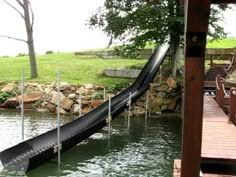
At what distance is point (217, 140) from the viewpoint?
721cm

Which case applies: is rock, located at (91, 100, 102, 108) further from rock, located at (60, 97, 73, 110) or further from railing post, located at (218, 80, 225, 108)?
railing post, located at (218, 80, 225, 108)

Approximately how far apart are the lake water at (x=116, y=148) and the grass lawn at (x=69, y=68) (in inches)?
137

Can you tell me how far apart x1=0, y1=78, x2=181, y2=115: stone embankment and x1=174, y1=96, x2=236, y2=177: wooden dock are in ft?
17.5

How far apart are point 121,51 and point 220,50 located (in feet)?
24.1

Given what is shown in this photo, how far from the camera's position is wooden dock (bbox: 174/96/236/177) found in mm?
5797

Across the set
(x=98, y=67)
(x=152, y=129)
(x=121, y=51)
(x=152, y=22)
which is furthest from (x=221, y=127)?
(x=98, y=67)

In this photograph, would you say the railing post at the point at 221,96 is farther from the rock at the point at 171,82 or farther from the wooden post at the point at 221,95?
the rock at the point at 171,82

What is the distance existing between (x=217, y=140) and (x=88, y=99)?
33.2ft

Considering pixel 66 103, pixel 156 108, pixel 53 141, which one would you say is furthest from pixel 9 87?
pixel 53 141

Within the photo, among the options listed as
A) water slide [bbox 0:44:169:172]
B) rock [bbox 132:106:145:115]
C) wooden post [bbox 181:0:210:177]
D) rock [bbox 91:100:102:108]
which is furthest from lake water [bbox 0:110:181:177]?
wooden post [bbox 181:0:210:177]

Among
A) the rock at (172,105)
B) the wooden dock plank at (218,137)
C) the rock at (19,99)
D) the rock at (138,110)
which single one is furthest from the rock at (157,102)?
the wooden dock plank at (218,137)

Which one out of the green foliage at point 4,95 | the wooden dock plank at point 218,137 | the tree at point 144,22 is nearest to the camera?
the wooden dock plank at point 218,137

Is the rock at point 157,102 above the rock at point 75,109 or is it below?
above

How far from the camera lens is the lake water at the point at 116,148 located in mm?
8906
